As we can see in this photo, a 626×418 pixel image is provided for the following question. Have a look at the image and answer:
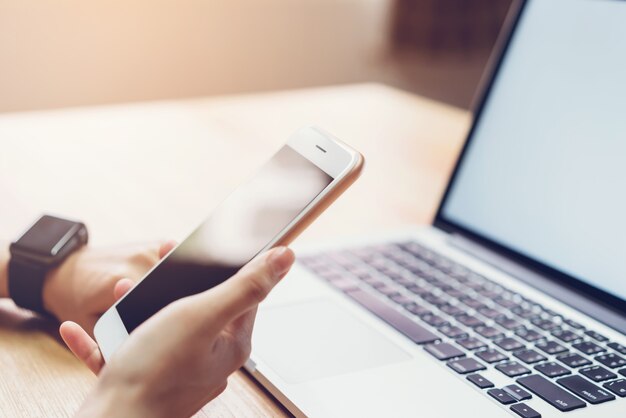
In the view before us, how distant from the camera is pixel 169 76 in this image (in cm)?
303

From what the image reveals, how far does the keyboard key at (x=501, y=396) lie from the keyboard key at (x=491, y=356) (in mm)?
49

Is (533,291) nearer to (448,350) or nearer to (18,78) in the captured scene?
(448,350)

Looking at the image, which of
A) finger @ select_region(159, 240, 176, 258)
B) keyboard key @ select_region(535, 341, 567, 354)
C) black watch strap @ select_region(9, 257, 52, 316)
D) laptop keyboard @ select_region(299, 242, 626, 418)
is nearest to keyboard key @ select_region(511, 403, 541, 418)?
laptop keyboard @ select_region(299, 242, 626, 418)

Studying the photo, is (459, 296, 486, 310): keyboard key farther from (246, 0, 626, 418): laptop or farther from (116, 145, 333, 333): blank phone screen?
(116, 145, 333, 333): blank phone screen

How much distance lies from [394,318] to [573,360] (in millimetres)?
164

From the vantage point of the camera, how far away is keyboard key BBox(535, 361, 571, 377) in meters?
0.62

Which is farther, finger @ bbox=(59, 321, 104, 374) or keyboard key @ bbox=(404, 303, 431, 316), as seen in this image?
keyboard key @ bbox=(404, 303, 431, 316)

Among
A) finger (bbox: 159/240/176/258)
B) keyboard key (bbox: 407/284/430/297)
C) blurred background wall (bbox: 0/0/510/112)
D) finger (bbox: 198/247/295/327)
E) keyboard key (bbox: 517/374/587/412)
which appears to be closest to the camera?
finger (bbox: 198/247/295/327)

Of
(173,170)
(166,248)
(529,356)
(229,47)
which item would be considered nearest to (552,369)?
(529,356)

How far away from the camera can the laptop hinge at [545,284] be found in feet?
2.39

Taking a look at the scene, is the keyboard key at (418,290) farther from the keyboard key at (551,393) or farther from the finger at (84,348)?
the finger at (84,348)

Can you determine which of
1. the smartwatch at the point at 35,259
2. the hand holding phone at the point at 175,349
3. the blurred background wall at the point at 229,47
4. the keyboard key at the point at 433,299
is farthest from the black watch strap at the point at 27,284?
the blurred background wall at the point at 229,47

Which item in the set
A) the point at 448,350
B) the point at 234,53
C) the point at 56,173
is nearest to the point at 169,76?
the point at 234,53

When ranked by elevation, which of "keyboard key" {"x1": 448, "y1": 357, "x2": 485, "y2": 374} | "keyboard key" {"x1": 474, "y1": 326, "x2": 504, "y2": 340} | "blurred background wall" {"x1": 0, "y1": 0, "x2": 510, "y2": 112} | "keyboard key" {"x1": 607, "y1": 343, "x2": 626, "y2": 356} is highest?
"keyboard key" {"x1": 607, "y1": 343, "x2": 626, "y2": 356}
